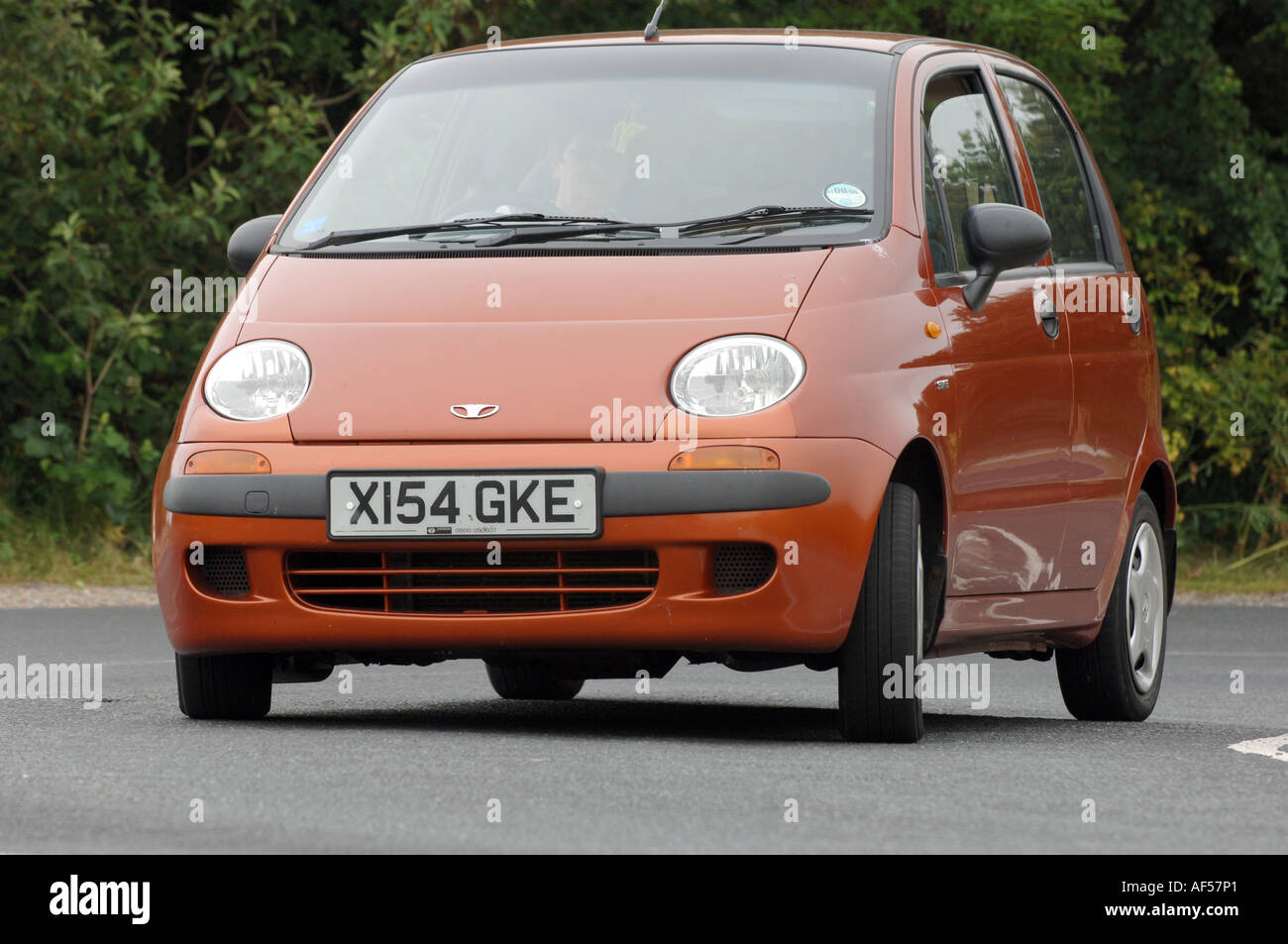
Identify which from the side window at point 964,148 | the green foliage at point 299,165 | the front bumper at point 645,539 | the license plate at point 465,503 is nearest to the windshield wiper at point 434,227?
the front bumper at point 645,539

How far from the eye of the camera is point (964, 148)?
7324mm

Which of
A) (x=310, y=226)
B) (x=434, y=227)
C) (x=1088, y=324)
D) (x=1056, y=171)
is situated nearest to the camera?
(x=434, y=227)

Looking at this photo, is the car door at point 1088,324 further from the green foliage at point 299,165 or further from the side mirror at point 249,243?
→ the green foliage at point 299,165

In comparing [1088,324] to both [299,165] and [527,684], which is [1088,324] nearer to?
[527,684]

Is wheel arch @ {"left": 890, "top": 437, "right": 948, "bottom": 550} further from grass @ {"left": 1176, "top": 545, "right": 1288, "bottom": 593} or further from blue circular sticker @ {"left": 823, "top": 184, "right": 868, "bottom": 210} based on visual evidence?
grass @ {"left": 1176, "top": 545, "right": 1288, "bottom": 593}

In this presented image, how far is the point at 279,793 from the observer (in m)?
5.19

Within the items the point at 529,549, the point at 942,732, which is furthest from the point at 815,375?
the point at 942,732

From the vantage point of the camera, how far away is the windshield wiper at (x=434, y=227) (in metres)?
6.73

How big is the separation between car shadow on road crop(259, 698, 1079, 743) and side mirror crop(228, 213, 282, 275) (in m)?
1.24

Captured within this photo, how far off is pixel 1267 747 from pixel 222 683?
2717 millimetres

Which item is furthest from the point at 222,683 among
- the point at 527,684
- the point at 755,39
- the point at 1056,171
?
the point at 1056,171

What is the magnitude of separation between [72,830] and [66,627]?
6880 millimetres

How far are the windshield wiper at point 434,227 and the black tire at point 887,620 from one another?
1.13 meters
